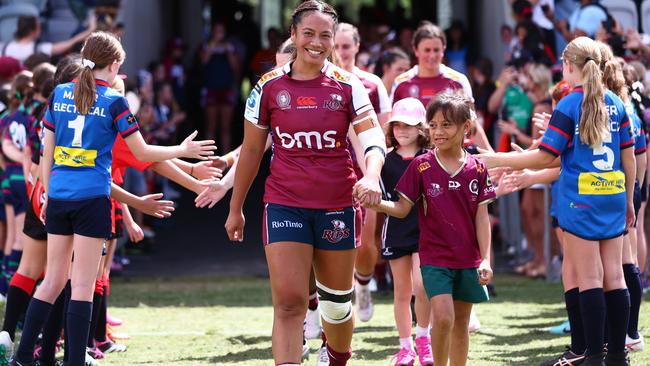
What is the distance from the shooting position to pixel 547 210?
11359 mm

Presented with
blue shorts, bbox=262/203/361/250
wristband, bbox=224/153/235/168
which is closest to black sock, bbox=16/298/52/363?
wristband, bbox=224/153/235/168

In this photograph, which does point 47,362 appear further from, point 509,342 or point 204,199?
point 509,342

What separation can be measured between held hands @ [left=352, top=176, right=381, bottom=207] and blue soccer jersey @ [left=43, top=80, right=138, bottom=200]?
1.52 m

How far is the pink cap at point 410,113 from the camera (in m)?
7.41

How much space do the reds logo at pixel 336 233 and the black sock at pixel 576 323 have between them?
192 cm

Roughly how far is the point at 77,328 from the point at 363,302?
2650 millimetres

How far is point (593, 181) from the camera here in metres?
6.64

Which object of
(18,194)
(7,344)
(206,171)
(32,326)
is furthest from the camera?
(18,194)

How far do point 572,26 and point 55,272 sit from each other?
8200 mm

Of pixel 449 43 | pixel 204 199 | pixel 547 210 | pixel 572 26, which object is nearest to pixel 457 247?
pixel 204 199

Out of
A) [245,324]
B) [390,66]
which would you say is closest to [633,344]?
[245,324]

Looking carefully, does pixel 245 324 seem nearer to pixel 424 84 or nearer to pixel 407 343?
pixel 407 343

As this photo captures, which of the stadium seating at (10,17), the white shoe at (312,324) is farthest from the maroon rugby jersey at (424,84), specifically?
the stadium seating at (10,17)

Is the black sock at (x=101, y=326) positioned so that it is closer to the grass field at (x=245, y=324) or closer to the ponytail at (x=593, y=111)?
the grass field at (x=245, y=324)
